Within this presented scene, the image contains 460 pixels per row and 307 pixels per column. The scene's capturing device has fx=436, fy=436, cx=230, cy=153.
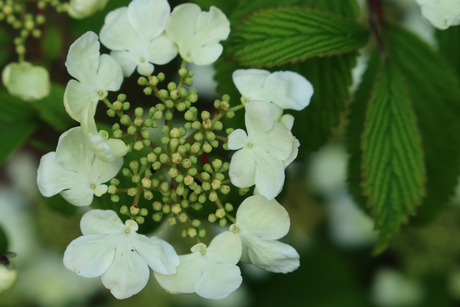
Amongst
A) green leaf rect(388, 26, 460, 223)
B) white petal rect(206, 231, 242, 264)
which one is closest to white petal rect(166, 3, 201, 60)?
white petal rect(206, 231, 242, 264)

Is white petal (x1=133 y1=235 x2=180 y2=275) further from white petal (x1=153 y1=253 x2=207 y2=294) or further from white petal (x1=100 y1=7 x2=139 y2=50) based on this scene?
white petal (x1=100 y1=7 x2=139 y2=50)

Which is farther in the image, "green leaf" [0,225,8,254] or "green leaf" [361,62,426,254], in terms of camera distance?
"green leaf" [0,225,8,254]

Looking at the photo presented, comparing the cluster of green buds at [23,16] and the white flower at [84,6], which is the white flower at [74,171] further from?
the cluster of green buds at [23,16]

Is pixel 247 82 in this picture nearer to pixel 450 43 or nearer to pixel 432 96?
pixel 432 96

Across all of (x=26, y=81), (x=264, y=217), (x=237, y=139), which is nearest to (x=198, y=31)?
(x=237, y=139)

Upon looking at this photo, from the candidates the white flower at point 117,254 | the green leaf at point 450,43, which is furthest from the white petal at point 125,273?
the green leaf at point 450,43

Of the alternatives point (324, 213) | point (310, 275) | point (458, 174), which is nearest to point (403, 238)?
point (324, 213)
